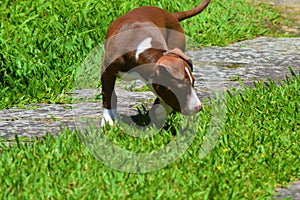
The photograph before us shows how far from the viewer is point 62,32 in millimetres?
6973

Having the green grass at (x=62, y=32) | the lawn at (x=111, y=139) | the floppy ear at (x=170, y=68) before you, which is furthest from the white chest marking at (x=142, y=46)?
the green grass at (x=62, y=32)

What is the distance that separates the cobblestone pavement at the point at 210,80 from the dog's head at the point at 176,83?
831mm

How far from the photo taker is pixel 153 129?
4699 mm

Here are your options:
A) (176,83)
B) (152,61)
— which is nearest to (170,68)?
(176,83)

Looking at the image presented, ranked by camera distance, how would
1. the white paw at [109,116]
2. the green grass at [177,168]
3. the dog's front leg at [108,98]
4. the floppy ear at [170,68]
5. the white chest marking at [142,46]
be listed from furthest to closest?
the white paw at [109,116]
the dog's front leg at [108,98]
the white chest marking at [142,46]
the floppy ear at [170,68]
the green grass at [177,168]

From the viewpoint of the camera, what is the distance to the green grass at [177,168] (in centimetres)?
366

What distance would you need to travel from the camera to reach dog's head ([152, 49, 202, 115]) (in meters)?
4.28

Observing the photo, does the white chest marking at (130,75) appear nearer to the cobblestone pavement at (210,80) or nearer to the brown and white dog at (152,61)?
the brown and white dog at (152,61)

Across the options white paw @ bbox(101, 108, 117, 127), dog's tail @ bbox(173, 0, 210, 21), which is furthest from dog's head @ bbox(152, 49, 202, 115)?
dog's tail @ bbox(173, 0, 210, 21)

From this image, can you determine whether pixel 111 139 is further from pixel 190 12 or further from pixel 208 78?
pixel 208 78

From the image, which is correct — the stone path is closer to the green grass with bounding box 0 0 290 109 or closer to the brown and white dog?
the green grass with bounding box 0 0 290 109

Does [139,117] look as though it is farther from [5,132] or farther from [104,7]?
[104,7]

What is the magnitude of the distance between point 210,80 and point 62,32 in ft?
5.51

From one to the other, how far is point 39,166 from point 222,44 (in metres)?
3.98
